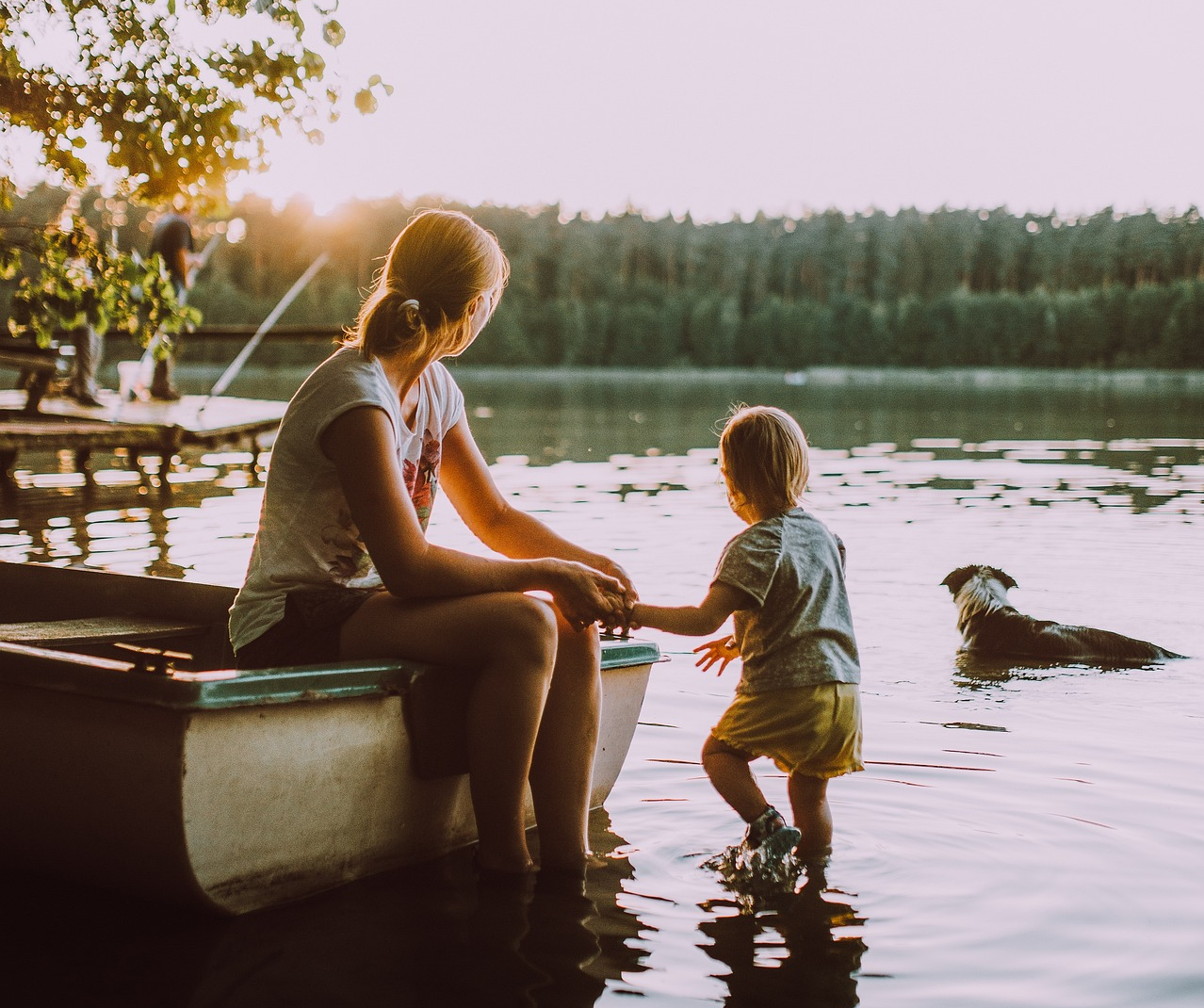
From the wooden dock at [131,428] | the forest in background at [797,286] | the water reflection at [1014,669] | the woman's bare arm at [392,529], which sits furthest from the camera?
the forest in background at [797,286]

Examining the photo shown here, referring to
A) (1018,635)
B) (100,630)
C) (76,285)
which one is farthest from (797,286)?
(100,630)

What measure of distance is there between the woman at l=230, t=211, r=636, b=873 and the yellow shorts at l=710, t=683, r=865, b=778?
1.38 feet

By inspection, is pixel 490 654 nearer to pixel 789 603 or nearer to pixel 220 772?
pixel 220 772

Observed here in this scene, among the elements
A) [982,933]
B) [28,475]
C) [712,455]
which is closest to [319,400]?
[982,933]

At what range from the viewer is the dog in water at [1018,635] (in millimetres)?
5926

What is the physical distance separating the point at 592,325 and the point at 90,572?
104m

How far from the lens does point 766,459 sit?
3385mm

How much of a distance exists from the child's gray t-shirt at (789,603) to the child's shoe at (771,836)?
30cm

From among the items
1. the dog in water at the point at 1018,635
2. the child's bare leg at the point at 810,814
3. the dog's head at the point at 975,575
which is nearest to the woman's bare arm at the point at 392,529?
the child's bare leg at the point at 810,814

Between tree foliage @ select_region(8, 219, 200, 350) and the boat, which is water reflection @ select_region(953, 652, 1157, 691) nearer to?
the boat

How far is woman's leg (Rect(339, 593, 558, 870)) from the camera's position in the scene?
2980 millimetres

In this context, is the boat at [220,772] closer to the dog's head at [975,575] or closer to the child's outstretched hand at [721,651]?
the child's outstretched hand at [721,651]

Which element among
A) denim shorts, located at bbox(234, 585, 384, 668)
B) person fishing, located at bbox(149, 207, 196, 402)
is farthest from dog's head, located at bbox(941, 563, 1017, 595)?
person fishing, located at bbox(149, 207, 196, 402)

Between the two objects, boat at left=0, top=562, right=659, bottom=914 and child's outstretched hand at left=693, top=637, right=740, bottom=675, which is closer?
boat at left=0, top=562, right=659, bottom=914
